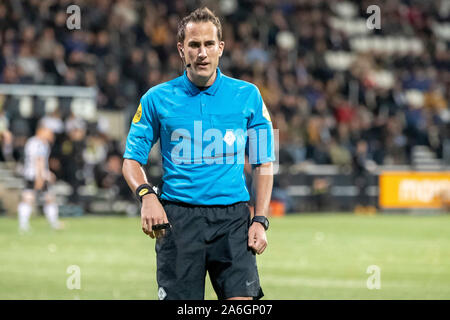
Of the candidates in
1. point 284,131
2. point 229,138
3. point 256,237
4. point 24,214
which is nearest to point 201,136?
point 229,138

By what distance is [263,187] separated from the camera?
5.84m

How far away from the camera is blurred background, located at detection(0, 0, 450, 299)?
15.8 metres

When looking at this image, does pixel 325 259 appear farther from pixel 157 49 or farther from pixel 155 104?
pixel 157 49

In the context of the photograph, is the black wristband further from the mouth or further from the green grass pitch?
the green grass pitch

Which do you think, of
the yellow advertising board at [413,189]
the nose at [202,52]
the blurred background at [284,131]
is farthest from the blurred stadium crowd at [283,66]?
the nose at [202,52]

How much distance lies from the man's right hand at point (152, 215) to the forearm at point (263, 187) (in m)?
0.60

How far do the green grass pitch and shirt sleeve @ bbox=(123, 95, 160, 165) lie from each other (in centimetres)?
598

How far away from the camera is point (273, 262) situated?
16.1 metres

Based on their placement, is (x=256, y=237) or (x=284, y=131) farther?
(x=284, y=131)

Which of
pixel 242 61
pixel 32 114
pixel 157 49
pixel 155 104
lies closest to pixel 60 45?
pixel 32 114

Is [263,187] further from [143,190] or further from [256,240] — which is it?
[143,190]

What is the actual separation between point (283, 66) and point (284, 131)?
380 cm

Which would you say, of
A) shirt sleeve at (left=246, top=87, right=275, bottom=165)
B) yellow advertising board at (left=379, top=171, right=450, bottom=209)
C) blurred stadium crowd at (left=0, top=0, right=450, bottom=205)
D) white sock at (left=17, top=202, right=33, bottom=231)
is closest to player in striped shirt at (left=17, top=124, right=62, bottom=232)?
white sock at (left=17, top=202, right=33, bottom=231)

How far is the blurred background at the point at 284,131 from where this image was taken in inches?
622
